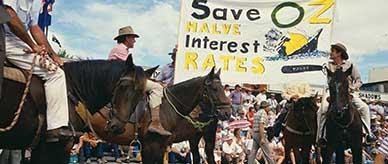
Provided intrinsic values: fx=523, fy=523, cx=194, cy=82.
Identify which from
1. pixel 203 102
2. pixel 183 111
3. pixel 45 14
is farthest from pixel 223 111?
pixel 45 14

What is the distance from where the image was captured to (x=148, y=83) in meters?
8.66

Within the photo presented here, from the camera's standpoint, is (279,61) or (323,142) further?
(279,61)

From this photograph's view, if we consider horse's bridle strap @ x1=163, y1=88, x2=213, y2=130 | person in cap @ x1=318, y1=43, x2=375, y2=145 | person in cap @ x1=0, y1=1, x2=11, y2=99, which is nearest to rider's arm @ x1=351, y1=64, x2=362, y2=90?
person in cap @ x1=318, y1=43, x2=375, y2=145

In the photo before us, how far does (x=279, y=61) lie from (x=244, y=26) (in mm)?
1180

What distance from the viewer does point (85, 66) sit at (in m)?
5.64

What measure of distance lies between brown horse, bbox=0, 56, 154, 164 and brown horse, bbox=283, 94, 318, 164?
629 cm

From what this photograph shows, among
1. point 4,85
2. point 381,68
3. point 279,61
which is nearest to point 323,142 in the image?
point 279,61

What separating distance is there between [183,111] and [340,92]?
298cm

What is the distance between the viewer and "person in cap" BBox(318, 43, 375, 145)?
10336 millimetres

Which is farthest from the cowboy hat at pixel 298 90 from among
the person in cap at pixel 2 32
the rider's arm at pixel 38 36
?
the person in cap at pixel 2 32

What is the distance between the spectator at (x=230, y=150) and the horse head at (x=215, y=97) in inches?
234

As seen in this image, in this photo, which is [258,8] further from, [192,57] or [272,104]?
[272,104]

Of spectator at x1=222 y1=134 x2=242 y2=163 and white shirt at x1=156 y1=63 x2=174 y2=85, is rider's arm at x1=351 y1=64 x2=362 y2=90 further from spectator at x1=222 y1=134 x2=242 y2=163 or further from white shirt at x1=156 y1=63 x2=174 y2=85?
spectator at x1=222 y1=134 x2=242 y2=163

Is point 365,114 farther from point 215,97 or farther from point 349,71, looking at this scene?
point 215,97
